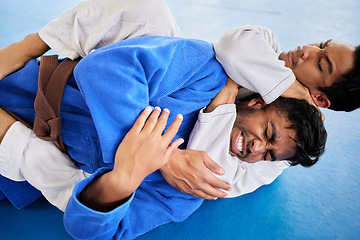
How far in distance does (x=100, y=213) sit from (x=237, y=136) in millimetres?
534

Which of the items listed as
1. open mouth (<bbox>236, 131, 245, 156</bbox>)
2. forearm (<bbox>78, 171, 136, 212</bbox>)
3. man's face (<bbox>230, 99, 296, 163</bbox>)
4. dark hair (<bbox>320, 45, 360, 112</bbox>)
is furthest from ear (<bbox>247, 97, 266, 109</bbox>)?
forearm (<bbox>78, 171, 136, 212</bbox>)

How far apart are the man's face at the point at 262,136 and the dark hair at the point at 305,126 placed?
20mm

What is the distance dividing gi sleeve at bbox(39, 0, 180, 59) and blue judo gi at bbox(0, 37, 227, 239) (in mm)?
137

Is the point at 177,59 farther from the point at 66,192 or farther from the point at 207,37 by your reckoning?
the point at 207,37

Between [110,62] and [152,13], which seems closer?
[110,62]

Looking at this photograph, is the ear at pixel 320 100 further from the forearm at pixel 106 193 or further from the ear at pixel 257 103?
the forearm at pixel 106 193

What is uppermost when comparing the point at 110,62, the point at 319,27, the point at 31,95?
the point at 110,62

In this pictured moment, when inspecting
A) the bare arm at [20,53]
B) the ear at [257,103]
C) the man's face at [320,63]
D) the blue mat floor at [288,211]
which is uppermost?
the bare arm at [20,53]

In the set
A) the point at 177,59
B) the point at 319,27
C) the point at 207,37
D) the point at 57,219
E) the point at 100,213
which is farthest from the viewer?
the point at 319,27

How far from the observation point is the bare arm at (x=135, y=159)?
2.84 ft

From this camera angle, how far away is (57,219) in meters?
1.13

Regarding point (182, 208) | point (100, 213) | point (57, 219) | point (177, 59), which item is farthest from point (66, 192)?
point (177, 59)

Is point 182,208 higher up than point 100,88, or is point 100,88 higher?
point 100,88

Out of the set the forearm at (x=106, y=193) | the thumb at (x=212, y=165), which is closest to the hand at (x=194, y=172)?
the thumb at (x=212, y=165)
